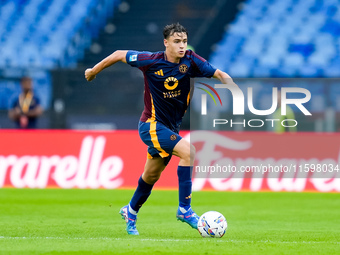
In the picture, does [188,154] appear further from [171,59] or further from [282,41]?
[282,41]

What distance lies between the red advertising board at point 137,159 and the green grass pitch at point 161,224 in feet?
1.30

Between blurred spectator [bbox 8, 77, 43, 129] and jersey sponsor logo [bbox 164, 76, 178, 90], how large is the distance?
8.96 metres

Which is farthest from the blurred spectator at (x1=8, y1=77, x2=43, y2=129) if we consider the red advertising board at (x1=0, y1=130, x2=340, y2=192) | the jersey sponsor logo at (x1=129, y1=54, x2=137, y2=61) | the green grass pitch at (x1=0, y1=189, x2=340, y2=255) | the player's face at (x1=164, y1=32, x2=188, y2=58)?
the player's face at (x1=164, y1=32, x2=188, y2=58)

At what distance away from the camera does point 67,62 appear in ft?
64.1

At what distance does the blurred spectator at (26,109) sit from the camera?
15914mm

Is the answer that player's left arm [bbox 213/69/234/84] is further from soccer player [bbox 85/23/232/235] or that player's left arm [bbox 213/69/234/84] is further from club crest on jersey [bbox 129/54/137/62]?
club crest on jersey [bbox 129/54/137/62]

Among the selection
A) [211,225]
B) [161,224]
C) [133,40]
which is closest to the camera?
[211,225]

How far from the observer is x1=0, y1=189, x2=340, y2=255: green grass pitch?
6.41 m

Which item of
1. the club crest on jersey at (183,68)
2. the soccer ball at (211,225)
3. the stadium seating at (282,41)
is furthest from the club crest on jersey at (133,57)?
the stadium seating at (282,41)

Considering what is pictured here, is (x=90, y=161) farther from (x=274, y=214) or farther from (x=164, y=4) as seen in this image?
(x=164, y=4)

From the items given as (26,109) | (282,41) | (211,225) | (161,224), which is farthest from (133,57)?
(282,41)

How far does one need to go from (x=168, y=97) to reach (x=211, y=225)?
1.45 meters

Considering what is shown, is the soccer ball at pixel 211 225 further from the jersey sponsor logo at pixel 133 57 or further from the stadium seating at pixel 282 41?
the stadium seating at pixel 282 41

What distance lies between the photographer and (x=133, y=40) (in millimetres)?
20859
